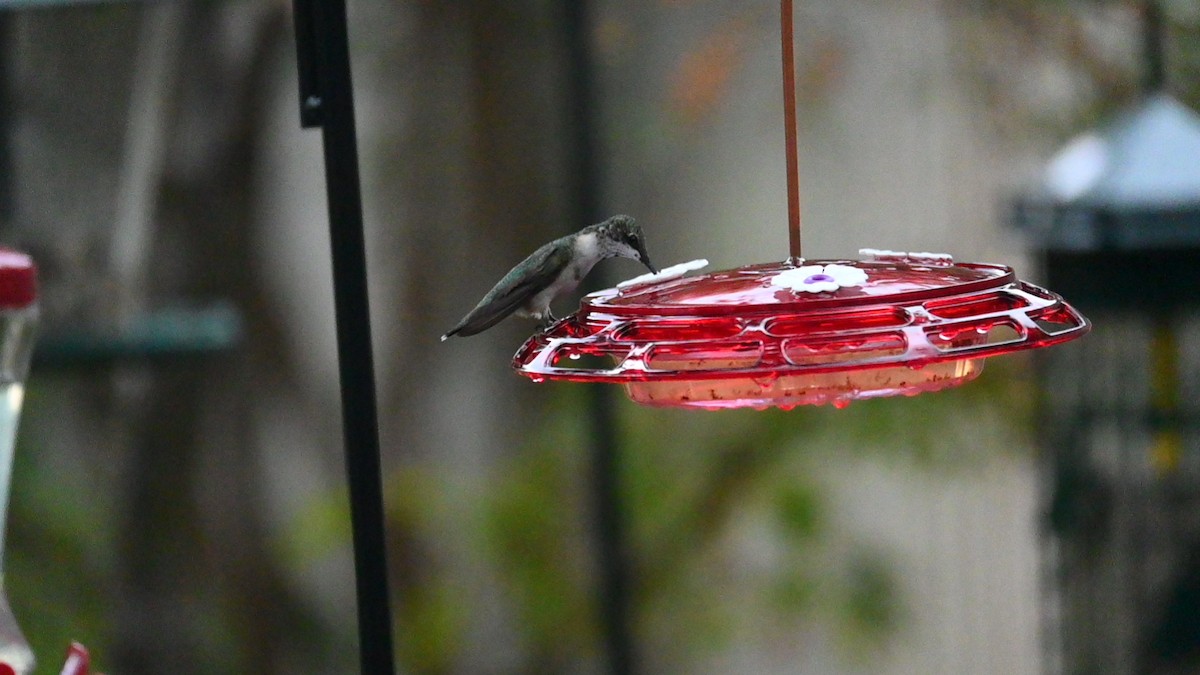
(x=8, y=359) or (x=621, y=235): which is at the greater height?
(x=621, y=235)

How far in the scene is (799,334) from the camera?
3.67 ft

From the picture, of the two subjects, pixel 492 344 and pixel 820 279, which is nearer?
pixel 820 279

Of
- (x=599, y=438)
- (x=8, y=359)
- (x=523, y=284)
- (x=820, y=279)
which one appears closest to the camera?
(x=820, y=279)

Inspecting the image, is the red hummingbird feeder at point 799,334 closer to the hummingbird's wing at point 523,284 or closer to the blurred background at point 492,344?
the hummingbird's wing at point 523,284

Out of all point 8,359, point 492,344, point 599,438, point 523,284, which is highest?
point 523,284

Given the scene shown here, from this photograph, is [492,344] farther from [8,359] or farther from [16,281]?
[16,281]

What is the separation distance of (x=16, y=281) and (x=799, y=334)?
2.75 feet

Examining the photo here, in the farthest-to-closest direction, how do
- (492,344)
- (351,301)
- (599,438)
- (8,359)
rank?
(492,344), (599,438), (8,359), (351,301)

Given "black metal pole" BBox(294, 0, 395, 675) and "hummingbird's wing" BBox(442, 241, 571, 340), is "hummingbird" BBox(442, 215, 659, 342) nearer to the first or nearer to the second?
"hummingbird's wing" BBox(442, 241, 571, 340)

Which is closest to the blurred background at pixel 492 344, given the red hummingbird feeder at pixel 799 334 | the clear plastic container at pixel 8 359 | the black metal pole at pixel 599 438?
the black metal pole at pixel 599 438

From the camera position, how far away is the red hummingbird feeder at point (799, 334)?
1.08 meters

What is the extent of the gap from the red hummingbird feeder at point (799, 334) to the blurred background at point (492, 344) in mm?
2145

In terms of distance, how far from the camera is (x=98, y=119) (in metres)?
3.69

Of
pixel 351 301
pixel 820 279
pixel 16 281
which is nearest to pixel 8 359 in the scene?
pixel 16 281
